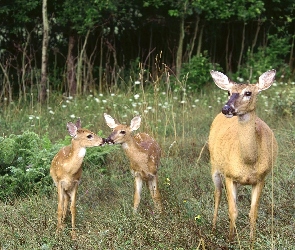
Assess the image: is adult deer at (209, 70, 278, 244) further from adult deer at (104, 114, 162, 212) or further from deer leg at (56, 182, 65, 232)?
deer leg at (56, 182, 65, 232)

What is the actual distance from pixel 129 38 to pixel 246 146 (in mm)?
9474

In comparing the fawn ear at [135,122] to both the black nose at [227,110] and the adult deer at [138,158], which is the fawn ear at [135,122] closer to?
the adult deer at [138,158]

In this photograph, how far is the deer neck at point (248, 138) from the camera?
19.5 feet

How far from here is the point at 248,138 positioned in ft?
19.6

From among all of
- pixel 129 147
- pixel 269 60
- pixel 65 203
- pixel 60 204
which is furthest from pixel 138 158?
pixel 269 60

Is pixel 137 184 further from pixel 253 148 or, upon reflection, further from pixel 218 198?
pixel 253 148

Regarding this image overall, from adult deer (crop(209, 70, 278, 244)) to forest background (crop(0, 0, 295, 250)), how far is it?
36 cm

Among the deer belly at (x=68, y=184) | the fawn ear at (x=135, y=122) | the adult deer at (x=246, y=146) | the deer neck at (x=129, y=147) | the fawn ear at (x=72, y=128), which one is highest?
the adult deer at (x=246, y=146)

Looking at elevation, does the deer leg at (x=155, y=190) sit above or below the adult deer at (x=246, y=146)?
below

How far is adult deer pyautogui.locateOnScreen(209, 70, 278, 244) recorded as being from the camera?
5.87 meters

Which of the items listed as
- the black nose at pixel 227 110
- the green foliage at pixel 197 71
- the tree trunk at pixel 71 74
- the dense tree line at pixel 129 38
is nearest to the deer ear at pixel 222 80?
the black nose at pixel 227 110

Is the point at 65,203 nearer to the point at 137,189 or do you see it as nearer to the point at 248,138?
the point at 137,189

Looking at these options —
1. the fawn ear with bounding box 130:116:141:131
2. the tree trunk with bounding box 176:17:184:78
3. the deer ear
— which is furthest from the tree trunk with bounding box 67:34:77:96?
the deer ear

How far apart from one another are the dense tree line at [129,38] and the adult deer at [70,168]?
5558mm
